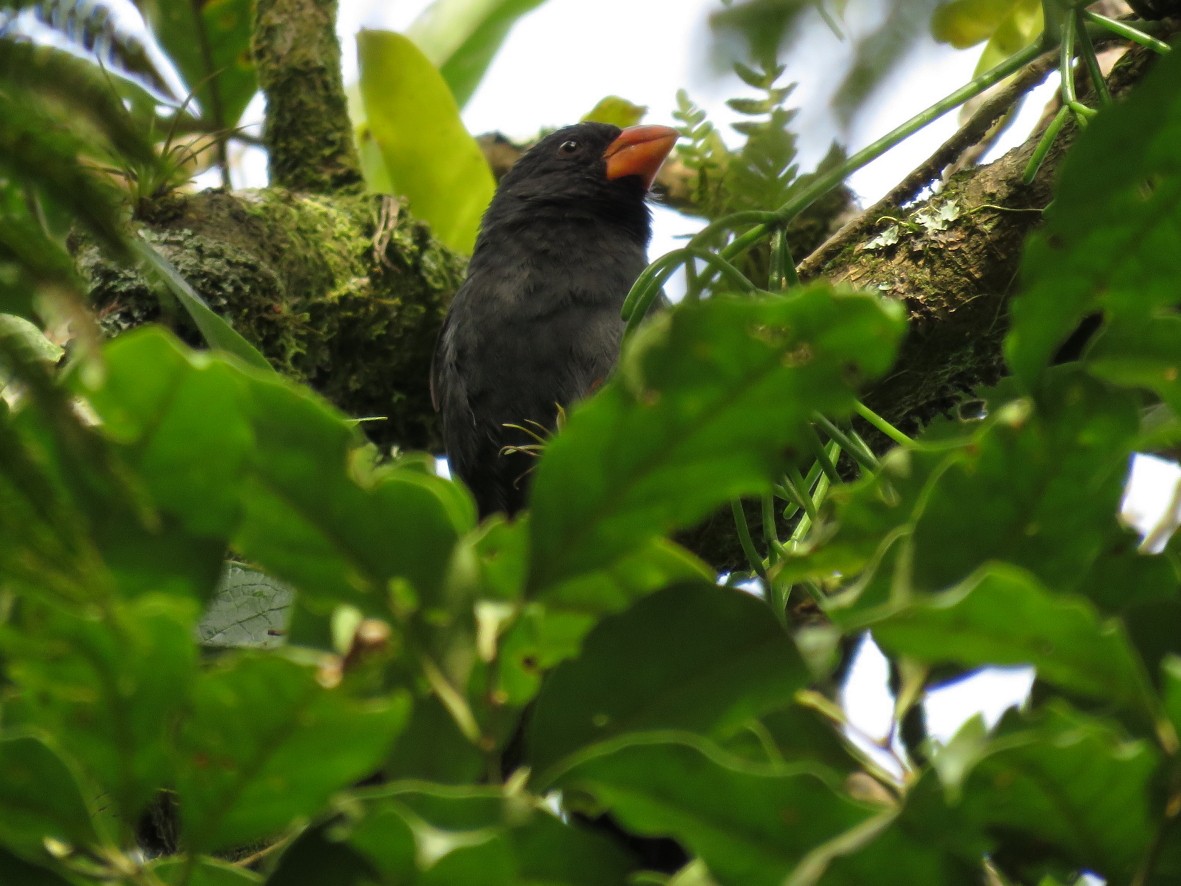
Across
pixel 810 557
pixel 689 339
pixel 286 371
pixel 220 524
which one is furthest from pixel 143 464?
pixel 286 371

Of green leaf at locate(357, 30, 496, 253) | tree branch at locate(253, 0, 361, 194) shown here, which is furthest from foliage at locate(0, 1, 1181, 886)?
green leaf at locate(357, 30, 496, 253)

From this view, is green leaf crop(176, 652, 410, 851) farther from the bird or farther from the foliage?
the bird

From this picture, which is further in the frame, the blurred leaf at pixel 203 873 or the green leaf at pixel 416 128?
the green leaf at pixel 416 128

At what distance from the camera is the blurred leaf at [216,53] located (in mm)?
3766

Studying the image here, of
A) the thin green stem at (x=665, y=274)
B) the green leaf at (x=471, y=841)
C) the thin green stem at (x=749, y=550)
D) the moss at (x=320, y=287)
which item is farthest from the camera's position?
the moss at (x=320, y=287)

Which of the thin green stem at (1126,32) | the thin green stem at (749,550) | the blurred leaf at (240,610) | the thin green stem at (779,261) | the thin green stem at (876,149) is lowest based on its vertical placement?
the blurred leaf at (240,610)

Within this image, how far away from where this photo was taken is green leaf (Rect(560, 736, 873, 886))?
0.62 meters

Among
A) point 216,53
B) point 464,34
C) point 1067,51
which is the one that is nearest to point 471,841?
point 1067,51

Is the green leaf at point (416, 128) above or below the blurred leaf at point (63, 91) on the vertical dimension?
below

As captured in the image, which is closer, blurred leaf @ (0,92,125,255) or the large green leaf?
blurred leaf @ (0,92,125,255)

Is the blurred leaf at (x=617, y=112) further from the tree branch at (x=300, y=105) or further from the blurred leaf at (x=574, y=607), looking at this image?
the blurred leaf at (x=574, y=607)

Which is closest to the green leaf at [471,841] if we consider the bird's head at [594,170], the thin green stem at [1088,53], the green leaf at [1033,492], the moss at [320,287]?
the green leaf at [1033,492]

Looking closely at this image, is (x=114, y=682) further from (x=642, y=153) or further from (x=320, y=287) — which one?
(x=642, y=153)

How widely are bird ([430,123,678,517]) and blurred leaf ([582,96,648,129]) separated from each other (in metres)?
0.58
